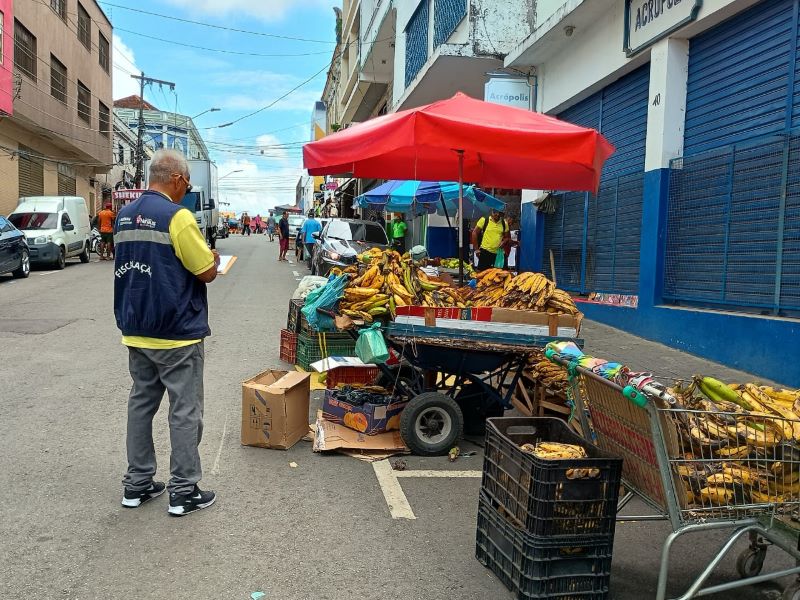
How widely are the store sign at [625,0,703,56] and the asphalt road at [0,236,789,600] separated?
22.5 feet

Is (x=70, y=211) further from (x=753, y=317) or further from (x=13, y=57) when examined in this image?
(x=753, y=317)

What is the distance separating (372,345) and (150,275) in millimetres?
1725

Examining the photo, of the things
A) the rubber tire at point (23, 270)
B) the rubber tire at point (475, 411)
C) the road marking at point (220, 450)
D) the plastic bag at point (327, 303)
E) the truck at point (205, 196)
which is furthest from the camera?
the truck at point (205, 196)

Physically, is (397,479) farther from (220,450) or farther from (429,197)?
(429,197)

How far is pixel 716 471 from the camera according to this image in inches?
108

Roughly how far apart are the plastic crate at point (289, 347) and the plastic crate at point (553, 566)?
499 centimetres

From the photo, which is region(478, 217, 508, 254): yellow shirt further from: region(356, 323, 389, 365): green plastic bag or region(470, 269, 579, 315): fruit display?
region(356, 323, 389, 365): green plastic bag

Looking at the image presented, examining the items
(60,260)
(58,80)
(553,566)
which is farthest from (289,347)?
(58,80)

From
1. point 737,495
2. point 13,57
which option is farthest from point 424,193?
point 13,57

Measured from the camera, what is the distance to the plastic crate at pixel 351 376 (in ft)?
20.4

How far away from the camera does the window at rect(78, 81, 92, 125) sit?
3146 centimetres

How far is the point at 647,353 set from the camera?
28.1ft

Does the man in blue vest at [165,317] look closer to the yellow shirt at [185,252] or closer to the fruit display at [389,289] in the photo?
the yellow shirt at [185,252]

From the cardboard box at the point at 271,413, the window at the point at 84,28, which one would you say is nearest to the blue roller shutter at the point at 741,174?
the cardboard box at the point at 271,413
